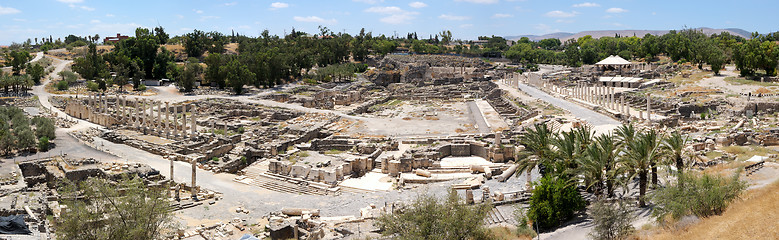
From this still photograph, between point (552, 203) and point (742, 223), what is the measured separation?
7.14 metres

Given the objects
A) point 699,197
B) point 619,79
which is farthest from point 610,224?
point 619,79

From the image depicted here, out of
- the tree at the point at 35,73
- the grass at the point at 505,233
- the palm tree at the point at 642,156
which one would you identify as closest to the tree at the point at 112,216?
the grass at the point at 505,233

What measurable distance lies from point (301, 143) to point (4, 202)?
2195 cm

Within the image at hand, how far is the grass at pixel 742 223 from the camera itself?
17.0 meters

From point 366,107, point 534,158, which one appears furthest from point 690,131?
point 366,107

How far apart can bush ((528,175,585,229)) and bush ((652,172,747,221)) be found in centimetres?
358

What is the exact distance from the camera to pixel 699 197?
20.1m

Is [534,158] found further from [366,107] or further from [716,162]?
[366,107]

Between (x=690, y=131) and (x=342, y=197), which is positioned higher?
(x=690, y=131)

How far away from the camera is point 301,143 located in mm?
45562

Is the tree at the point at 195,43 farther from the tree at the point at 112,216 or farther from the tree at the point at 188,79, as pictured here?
the tree at the point at 112,216

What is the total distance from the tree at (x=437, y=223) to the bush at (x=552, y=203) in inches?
181

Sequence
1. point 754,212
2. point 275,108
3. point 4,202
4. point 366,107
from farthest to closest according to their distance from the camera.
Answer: point 366,107
point 275,108
point 4,202
point 754,212

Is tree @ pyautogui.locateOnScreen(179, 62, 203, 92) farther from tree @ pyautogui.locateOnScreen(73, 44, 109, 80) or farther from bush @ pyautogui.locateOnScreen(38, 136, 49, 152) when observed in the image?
bush @ pyautogui.locateOnScreen(38, 136, 49, 152)
